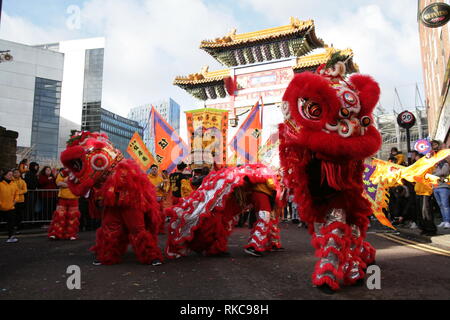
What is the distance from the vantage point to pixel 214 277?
330cm

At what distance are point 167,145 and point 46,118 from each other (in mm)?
34695

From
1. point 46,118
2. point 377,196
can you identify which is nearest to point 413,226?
point 377,196

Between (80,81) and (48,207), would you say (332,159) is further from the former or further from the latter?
(80,81)

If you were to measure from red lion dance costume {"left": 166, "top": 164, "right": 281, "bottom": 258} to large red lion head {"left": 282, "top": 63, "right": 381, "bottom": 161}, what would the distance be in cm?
161

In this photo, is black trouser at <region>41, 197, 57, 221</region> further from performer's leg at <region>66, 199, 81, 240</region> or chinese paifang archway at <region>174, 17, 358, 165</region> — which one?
chinese paifang archway at <region>174, 17, 358, 165</region>

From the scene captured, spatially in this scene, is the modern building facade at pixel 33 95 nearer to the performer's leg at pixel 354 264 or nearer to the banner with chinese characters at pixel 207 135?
the banner with chinese characters at pixel 207 135

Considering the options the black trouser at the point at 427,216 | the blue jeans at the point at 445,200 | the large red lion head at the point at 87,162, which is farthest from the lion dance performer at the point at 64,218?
the blue jeans at the point at 445,200

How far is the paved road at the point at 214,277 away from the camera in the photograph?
8.93 ft

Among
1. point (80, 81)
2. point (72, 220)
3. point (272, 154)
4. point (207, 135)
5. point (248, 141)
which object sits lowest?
point (72, 220)

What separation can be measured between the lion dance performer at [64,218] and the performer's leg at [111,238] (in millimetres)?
2975

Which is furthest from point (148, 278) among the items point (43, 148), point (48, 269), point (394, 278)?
point (43, 148)
